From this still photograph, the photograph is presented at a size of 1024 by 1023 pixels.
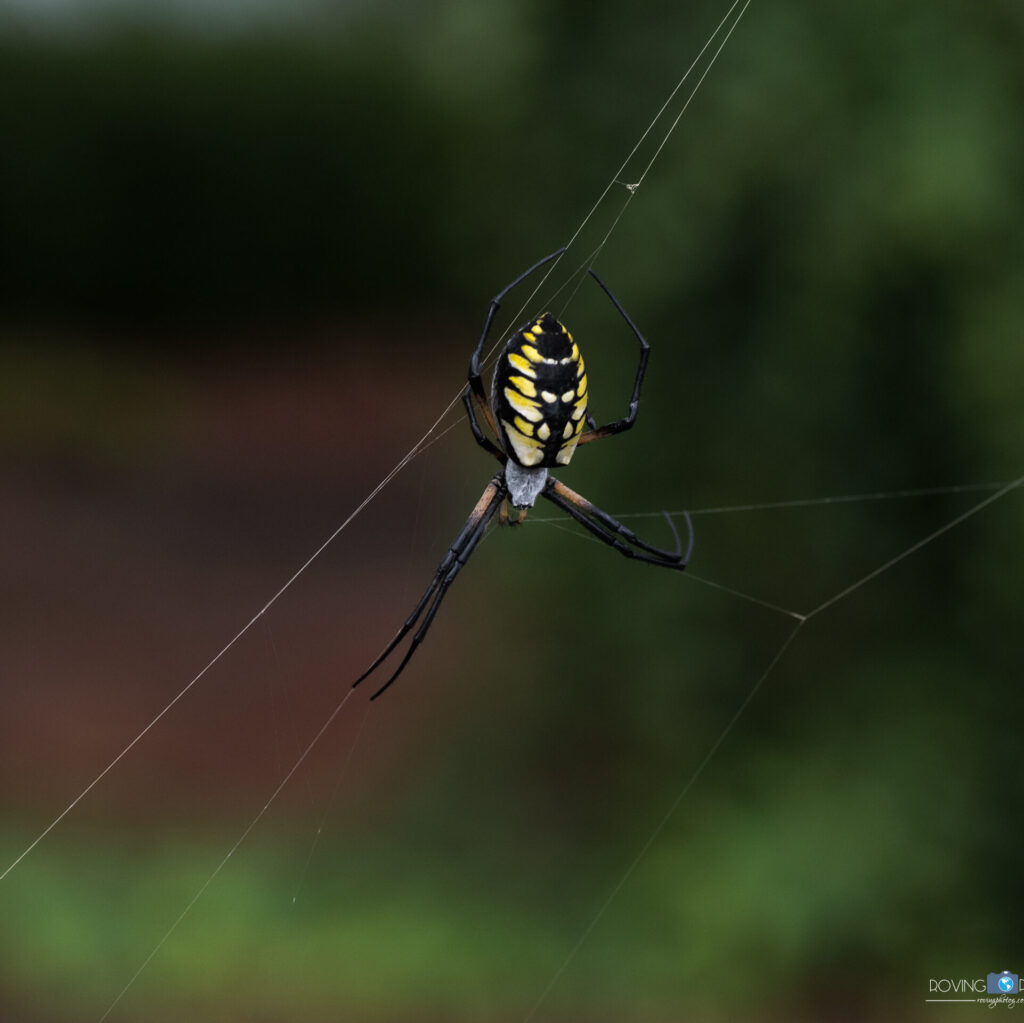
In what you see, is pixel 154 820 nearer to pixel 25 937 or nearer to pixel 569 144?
pixel 25 937

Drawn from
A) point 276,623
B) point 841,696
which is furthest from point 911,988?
point 276,623

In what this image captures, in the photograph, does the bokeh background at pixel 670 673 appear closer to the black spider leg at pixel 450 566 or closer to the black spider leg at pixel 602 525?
the black spider leg at pixel 602 525

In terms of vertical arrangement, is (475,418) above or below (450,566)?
above

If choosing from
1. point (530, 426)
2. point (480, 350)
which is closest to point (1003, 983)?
point (530, 426)

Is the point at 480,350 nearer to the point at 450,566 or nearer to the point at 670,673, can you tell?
the point at 450,566

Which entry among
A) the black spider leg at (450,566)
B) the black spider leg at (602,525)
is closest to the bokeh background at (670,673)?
the black spider leg at (602,525)

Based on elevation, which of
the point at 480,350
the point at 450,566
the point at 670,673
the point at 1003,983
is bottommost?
the point at 1003,983

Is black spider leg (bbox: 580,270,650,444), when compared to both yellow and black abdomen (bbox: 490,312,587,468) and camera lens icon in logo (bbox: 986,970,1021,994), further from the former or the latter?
camera lens icon in logo (bbox: 986,970,1021,994)

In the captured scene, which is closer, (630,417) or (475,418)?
(475,418)
